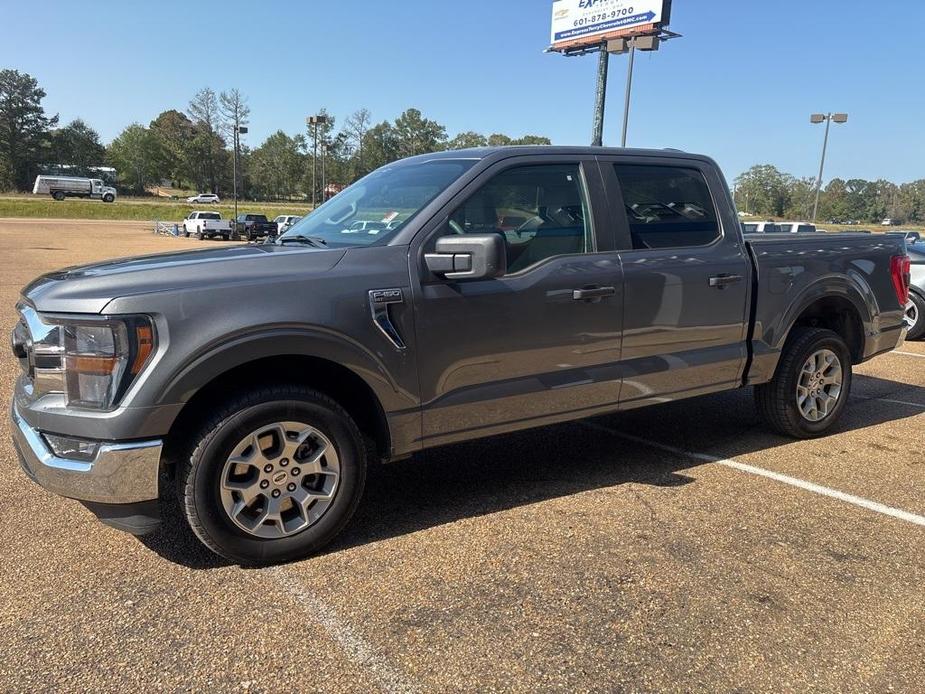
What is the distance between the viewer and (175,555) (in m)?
3.20

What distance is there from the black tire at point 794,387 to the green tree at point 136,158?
409ft

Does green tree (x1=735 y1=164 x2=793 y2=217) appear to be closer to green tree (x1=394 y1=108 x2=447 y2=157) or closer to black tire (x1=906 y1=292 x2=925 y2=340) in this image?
green tree (x1=394 y1=108 x2=447 y2=157)

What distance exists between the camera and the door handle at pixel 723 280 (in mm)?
4254

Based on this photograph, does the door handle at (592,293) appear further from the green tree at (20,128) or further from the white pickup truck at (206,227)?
the green tree at (20,128)

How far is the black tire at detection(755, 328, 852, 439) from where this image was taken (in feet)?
15.8

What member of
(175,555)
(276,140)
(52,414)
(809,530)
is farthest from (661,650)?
(276,140)

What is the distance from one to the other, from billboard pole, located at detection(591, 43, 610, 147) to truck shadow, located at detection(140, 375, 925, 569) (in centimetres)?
3422

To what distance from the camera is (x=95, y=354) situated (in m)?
2.74

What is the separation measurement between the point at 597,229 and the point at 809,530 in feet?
6.37

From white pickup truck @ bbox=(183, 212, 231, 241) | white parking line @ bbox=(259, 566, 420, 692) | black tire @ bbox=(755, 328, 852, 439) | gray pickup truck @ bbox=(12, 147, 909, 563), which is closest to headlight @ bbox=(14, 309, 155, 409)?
gray pickup truck @ bbox=(12, 147, 909, 563)

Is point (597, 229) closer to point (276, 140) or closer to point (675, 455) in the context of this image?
point (675, 455)

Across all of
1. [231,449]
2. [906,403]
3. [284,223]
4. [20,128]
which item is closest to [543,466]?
[231,449]

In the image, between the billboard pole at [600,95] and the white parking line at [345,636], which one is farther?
the billboard pole at [600,95]

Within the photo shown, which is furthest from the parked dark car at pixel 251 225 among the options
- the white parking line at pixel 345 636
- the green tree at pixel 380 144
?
the green tree at pixel 380 144
